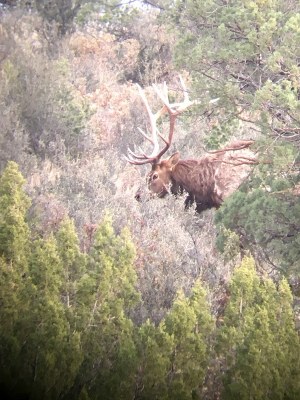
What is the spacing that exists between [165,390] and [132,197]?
451cm

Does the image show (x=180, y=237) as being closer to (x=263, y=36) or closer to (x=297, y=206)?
(x=297, y=206)

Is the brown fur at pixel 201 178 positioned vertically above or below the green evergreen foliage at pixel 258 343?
below

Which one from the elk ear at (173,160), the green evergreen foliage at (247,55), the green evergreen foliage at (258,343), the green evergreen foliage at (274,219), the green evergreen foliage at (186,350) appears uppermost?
the green evergreen foliage at (247,55)

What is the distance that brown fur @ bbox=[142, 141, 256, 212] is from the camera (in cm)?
824

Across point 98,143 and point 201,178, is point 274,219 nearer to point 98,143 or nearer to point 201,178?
point 201,178

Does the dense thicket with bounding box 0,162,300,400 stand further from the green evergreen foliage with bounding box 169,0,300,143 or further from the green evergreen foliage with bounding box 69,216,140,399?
the green evergreen foliage with bounding box 169,0,300,143

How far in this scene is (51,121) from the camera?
33.7 ft

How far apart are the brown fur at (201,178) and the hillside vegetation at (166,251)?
0.20 meters

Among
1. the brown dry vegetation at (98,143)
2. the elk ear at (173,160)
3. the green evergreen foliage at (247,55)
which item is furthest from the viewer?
the elk ear at (173,160)

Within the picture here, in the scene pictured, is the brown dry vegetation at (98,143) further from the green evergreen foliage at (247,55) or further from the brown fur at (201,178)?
the green evergreen foliage at (247,55)

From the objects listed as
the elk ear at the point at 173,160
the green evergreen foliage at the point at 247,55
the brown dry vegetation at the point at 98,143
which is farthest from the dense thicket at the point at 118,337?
the elk ear at the point at 173,160

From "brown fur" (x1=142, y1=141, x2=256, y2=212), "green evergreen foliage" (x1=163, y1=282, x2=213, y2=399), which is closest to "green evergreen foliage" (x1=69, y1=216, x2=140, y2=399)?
"green evergreen foliage" (x1=163, y1=282, x2=213, y2=399)

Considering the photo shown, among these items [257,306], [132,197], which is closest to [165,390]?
[257,306]

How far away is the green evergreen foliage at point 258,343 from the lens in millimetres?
3961
